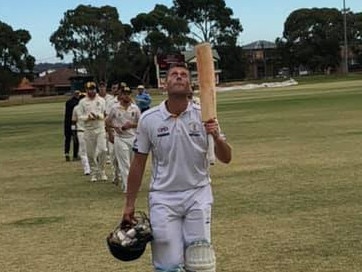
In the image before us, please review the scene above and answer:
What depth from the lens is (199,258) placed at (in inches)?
223

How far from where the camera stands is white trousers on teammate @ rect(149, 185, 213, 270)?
5.71 metres

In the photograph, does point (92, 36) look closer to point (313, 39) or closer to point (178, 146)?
point (313, 39)

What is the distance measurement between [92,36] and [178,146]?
12029 centimetres

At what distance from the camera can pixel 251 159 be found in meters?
17.8

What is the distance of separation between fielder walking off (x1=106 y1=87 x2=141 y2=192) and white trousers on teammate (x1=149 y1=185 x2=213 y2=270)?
7.26 meters

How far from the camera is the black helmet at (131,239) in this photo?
18.6ft

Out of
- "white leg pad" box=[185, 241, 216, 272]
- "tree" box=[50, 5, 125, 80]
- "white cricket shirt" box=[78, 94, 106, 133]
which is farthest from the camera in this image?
"tree" box=[50, 5, 125, 80]

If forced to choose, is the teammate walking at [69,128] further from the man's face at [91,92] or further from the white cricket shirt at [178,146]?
the white cricket shirt at [178,146]

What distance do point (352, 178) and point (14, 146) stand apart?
15972 millimetres

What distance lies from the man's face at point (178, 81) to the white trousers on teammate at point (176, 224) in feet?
2.37

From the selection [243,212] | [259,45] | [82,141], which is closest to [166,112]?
[243,212]

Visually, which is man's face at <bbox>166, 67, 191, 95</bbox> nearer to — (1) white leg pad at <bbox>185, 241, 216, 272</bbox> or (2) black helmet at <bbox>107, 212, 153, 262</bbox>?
(2) black helmet at <bbox>107, 212, 153, 262</bbox>

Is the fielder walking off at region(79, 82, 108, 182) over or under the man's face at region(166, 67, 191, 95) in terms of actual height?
under

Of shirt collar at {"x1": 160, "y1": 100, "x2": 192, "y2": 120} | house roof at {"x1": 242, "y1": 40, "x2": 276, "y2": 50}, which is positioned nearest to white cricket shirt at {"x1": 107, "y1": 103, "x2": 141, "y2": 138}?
shirt collar at {"x1": 160, "y1": 100, "x2": 192, "y2": 120}
